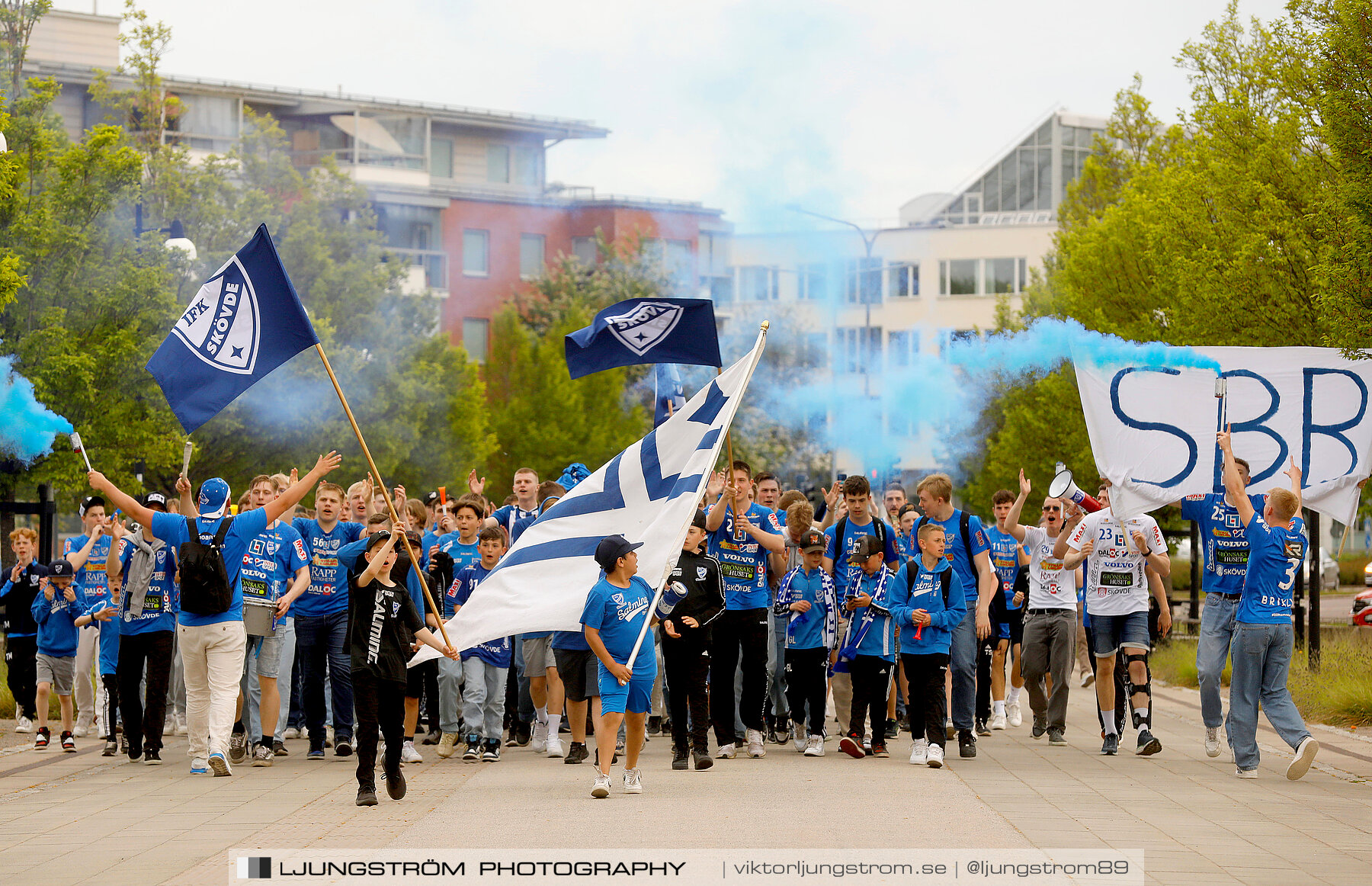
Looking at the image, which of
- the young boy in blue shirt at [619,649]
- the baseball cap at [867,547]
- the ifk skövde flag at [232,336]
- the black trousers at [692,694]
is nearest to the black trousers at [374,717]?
the young boy in blue shirt at [619,649]

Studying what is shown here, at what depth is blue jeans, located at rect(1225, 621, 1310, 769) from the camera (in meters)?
10.5

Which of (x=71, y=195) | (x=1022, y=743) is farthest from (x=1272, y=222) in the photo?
(x=71, y=195)

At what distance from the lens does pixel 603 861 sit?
7.30m

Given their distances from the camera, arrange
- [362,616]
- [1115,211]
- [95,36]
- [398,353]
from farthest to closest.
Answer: [95,36], [398,353], [1115,211], [362,616]

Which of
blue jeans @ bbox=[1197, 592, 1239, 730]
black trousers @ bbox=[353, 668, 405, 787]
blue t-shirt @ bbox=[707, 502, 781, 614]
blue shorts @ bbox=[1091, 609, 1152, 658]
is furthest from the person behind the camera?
blue shorts @ bbox=[1091, 609, 1152, 658]

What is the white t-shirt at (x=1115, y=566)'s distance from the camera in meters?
12.3

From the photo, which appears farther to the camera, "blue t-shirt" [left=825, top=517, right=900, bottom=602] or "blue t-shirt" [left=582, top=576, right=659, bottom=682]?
"blue t-shirt" [left=825, top=517, right=900, bottom=602]

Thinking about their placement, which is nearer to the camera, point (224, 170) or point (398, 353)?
point (224, 170)

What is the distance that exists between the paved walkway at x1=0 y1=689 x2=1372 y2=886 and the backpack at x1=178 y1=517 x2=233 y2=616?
4.04 ft

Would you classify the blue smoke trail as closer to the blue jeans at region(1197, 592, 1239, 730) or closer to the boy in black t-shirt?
the boy in black t-shirt

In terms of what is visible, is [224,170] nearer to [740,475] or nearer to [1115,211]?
[1115,211]

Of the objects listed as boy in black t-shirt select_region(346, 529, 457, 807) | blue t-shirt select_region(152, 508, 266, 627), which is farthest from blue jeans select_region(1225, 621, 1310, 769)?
blue t-shirt select_region(152, 508, 266, 627)

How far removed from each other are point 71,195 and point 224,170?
42.6 ft

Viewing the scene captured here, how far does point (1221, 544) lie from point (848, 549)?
2.83 meters
